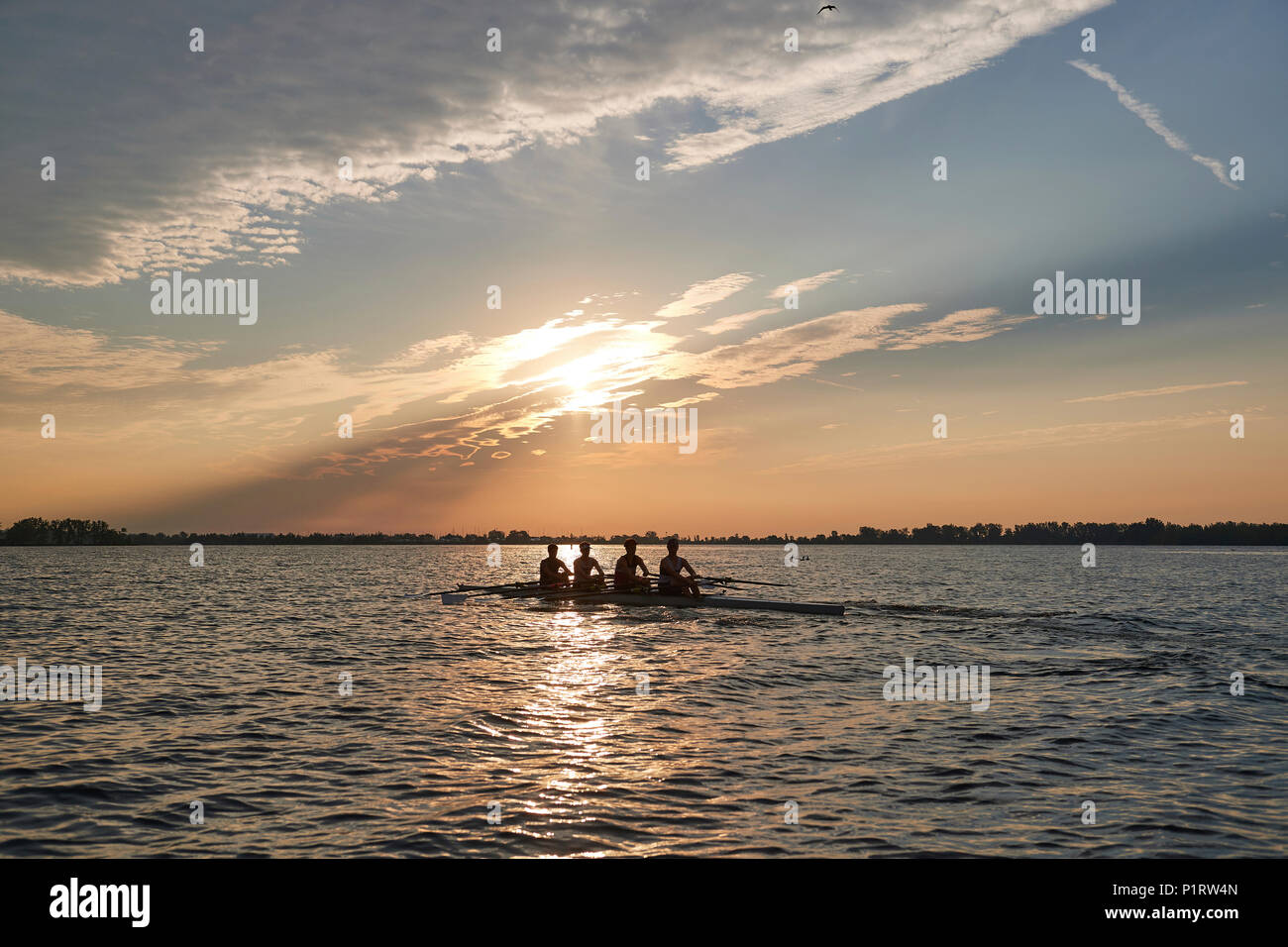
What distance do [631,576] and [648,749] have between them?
73.4 ft

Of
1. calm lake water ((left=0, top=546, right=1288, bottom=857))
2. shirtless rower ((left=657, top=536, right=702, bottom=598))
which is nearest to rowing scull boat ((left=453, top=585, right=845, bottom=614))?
shirtless rower ((left=657, top=536, right=702, bottom=598))

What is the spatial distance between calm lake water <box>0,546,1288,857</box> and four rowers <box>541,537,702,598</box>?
5.96 meters

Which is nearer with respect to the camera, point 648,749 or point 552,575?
point 648,749

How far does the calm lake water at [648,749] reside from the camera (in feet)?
29.0

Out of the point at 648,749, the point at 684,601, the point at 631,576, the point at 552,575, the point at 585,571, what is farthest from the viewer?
the point at 552,575

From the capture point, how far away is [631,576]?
1367 inches

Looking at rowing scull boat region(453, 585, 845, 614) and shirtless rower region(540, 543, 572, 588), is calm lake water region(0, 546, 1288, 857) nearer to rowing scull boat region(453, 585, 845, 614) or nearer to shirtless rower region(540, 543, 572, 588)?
rowing scull boat region(453, 585, 845, 614)

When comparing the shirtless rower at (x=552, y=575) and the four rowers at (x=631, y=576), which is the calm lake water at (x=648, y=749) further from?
the shirtless rower at (x=552, y=575)

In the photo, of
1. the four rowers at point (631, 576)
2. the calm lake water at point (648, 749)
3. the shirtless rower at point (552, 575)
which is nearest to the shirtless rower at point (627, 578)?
the four rowers at point (631, 576)

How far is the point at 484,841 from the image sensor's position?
28.0 ft

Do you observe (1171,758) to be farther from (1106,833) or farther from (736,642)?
(736,642)

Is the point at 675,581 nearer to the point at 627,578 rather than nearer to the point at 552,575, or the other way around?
the point at 627,578

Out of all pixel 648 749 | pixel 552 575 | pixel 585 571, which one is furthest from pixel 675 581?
pixel 648 749
